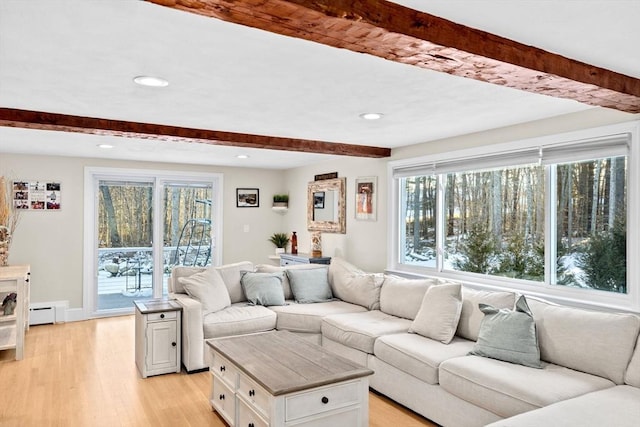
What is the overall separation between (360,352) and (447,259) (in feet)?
4.98

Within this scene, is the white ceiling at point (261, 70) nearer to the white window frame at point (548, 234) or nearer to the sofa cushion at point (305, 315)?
the white window frame at point (548, 234)

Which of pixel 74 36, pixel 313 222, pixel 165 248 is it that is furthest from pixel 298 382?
pixel 165 248

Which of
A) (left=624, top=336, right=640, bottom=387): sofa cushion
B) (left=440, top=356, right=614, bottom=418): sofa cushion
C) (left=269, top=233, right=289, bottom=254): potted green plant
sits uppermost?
(left=269, top=233, right=289, bottom=254): potted green plant

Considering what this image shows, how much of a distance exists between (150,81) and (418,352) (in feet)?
8.31

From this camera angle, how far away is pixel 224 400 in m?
3.14

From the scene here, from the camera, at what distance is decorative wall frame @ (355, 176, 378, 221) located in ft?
18.1

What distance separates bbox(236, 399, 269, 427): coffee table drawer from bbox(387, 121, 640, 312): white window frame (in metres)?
2.41

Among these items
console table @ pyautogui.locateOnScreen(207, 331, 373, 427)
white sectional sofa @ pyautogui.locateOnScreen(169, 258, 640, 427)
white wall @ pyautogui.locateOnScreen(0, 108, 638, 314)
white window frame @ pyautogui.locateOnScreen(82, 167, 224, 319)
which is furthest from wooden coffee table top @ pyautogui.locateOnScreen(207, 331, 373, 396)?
white window frame @ pyautogui.locateOnScreen(82, 167, 224, 319)

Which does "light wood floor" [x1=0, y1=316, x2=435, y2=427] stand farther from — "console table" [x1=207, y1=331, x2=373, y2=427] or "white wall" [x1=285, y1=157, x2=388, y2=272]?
"white wall" [x1=285, y1=157, x2=388, y2=272]

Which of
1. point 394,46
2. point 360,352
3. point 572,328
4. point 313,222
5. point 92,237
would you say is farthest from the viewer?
point 313,222

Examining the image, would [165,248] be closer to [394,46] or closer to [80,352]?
[80,352]

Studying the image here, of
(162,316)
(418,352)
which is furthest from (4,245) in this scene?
(418,352)

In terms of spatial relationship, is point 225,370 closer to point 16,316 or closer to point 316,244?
point 16,316

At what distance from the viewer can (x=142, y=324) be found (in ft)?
13.1
